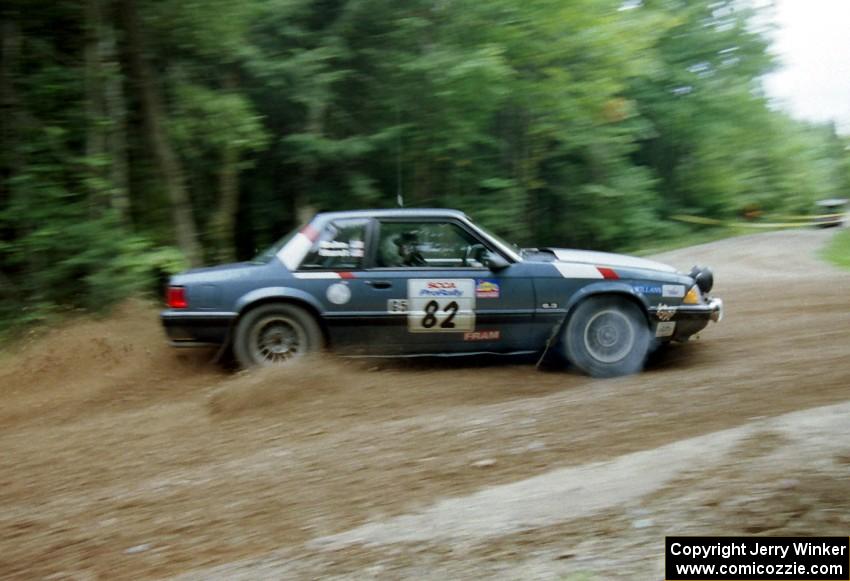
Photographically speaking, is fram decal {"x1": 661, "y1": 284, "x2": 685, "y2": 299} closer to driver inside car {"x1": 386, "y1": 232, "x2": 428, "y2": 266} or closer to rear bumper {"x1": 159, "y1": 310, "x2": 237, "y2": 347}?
driver inside car {"x1": 386, "y1": 232, "x2": 428, "y2": 266}

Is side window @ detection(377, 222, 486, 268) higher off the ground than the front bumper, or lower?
higher

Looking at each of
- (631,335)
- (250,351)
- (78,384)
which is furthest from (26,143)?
(631,335)

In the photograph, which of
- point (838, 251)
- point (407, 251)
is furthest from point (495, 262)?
point (838, 251)

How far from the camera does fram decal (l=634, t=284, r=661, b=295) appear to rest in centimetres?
667

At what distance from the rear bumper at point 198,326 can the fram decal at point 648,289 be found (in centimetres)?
351

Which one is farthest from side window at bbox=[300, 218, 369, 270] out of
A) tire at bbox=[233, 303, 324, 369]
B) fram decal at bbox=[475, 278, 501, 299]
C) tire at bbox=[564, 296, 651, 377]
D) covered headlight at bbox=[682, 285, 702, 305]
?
covered headlight at bbox=[682, 285, 702, 305]

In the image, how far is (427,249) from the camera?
6.96 metres

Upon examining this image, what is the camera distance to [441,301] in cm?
673

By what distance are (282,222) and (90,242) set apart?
17.7 feet

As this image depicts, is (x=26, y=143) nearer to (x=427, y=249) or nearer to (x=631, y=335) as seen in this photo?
(x=427, y=249)

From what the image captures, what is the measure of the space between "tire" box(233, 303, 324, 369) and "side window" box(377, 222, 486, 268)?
2.82ft

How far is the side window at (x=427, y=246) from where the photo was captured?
688 cm

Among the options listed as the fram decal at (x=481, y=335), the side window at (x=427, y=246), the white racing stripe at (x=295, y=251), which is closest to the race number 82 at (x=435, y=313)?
the fram decal at (x=481, y=335)

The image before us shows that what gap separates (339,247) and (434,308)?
3.31ft
